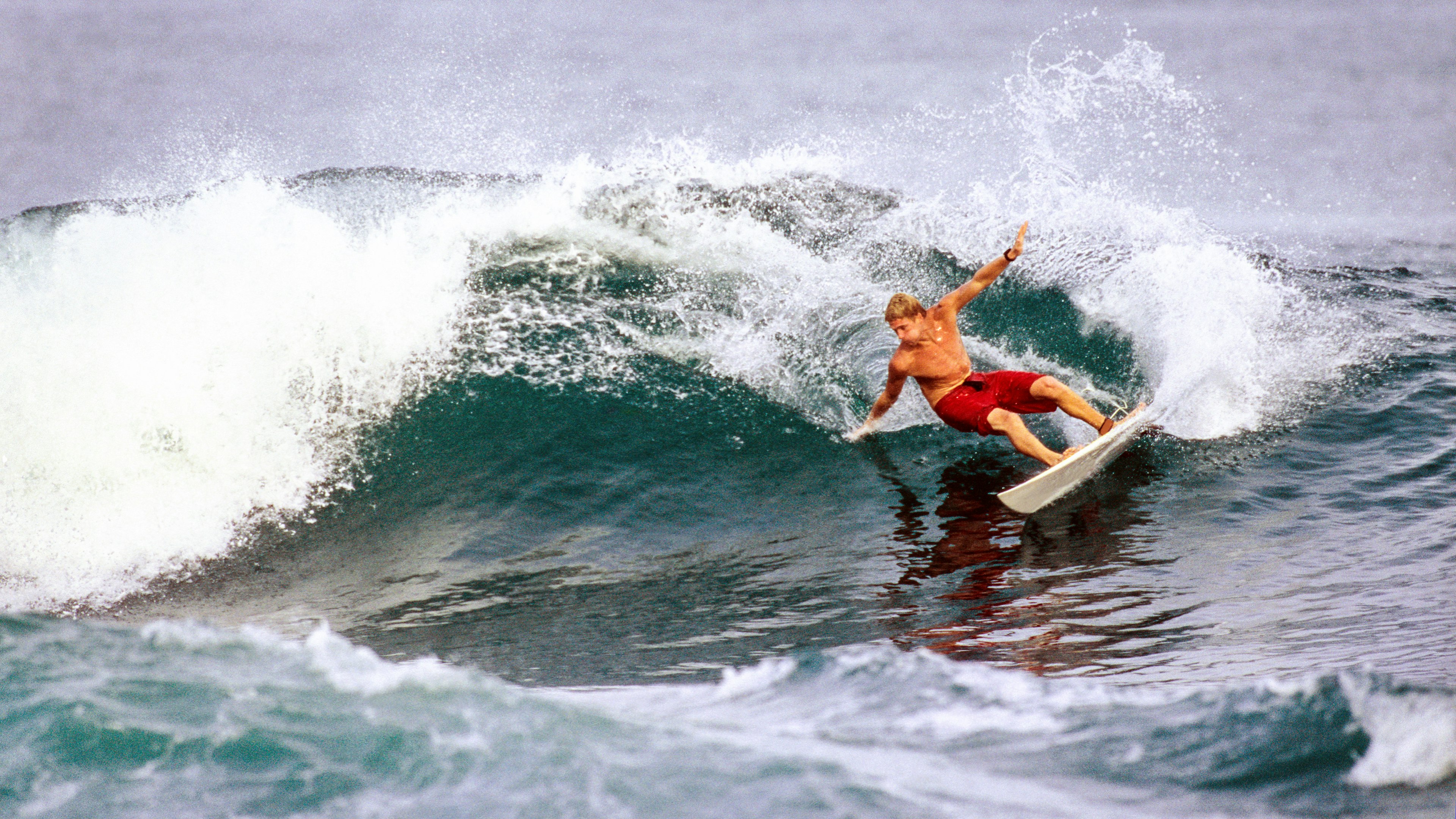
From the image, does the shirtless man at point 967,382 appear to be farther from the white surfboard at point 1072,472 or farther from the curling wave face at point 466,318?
the curling wave face at point 466,318

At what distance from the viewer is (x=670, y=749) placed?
273 centimetres

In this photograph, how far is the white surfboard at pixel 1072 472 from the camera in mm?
5430

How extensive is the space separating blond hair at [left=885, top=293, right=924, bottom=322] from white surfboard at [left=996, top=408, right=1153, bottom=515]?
3.82 ft

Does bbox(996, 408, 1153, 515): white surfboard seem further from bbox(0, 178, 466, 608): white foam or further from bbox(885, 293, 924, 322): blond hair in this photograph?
bbox(0, 178, 466, 608): white foam

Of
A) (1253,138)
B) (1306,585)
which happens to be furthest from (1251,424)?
(1253,138)

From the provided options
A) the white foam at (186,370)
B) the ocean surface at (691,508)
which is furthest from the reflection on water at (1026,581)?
the white foam at (186,370)

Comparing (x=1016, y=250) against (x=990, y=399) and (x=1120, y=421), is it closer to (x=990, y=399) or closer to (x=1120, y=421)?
(x=990, y=399)

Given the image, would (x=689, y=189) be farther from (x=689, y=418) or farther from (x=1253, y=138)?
(x=1253, y=138)

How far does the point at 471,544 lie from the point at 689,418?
1827 mm

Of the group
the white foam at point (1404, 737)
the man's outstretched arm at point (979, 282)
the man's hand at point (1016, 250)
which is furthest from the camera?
the man's outstretched arm at point (979, 282)

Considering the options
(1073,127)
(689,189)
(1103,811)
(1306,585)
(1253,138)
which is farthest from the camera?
(1073,127)

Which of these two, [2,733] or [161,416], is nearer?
[2,733]

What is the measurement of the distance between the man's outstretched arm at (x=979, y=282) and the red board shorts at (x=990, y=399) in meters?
0.46

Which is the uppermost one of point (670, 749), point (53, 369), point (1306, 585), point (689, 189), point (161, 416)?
point (689, 189)
